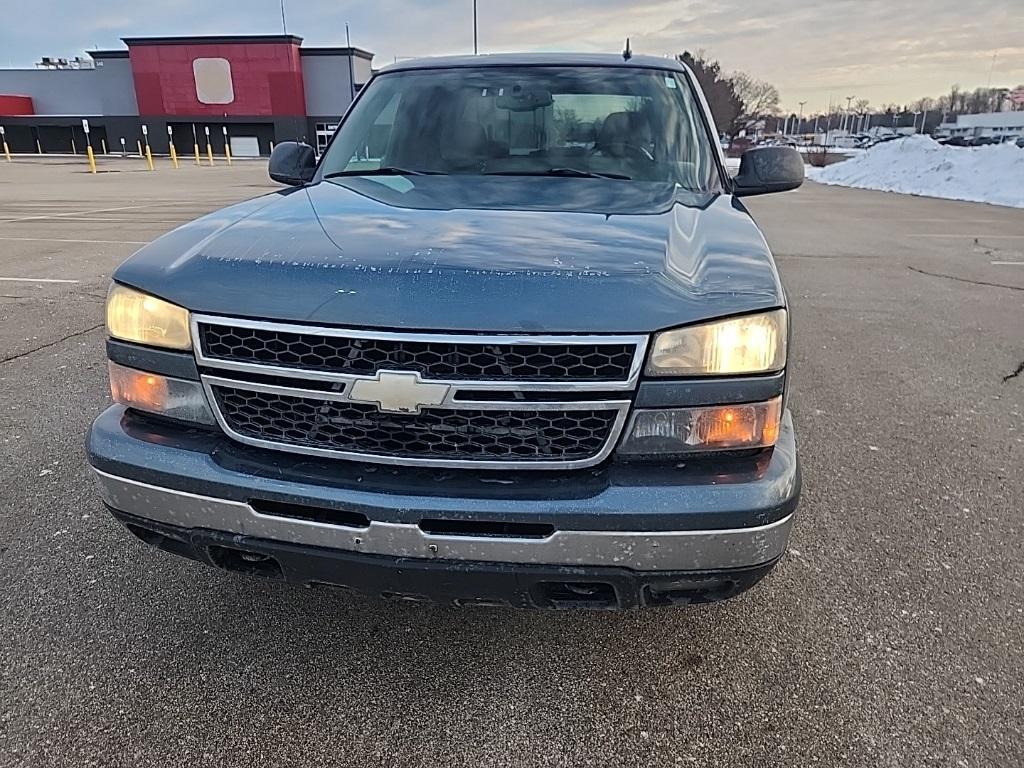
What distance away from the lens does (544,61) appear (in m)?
3.42

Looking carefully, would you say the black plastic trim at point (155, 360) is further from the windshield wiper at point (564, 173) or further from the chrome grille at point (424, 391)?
the windshield wiper at point (564, 173)

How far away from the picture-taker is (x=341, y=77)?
46156mm

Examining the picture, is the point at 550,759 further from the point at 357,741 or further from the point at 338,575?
the point at 338,575

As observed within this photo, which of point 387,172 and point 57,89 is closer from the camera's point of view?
point 387,172

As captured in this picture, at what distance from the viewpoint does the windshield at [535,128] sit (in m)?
2.98

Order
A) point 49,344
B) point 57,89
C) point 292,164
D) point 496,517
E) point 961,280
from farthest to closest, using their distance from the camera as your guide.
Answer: point 57,89, point 961,280, point 49,344, point 292,164, point 496,517

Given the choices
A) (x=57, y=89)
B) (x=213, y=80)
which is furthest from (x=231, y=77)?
(x=57, y=89)

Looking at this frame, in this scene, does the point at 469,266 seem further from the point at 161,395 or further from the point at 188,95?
the point at 188,95

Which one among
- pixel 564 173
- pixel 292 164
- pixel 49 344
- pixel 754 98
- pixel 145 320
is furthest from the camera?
pixel 754 98

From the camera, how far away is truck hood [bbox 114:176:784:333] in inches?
65.2

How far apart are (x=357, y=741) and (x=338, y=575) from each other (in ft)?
1.46

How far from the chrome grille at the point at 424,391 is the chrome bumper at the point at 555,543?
0.55 ft

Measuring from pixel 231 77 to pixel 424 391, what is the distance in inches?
1990

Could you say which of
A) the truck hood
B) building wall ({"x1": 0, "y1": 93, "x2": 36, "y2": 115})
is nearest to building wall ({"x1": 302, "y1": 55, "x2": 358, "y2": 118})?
building wall ({"x1": 0, "y1": 93, "x2": 36, "y2": 115})
